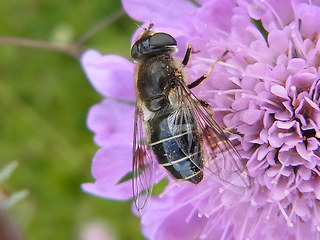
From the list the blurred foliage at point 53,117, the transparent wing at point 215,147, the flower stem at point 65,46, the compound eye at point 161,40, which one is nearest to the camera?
the transparent wing at point 215,147

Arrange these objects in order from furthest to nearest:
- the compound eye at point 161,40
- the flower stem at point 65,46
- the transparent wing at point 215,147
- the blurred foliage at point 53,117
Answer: the blurred foliage at point 53,117, the flower stem at point 65,46, the compound eye at point 161,40, the transparent wing at point 215,147

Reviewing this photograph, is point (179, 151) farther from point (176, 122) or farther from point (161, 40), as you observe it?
point (161, 40)

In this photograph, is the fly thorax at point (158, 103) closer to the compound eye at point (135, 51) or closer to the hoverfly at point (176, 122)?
the hoverfly at point (176, 122)

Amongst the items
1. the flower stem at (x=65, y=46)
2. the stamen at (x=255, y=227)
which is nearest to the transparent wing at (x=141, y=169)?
the stamen at (x=255, y=227)

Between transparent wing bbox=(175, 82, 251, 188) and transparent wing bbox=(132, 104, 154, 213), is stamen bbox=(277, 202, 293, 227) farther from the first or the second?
transparent wing bbox=(132, 104, 154, 213)

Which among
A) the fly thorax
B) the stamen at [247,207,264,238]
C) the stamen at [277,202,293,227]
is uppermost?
the fly thorax

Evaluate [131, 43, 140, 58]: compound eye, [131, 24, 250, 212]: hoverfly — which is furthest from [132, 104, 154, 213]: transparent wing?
[131, 43, 140, 58]: compound eye

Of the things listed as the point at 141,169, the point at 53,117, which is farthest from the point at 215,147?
the point at 53,117
